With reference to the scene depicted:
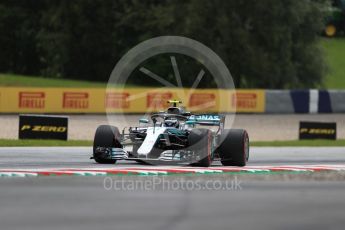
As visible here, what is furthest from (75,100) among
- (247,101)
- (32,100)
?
(247,101)

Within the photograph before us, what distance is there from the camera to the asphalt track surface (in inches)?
406

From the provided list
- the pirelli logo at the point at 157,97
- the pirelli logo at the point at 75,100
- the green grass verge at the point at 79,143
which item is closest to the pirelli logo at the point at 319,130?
the green grass verge at the point at 79,143

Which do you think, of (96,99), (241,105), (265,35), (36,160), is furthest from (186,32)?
(36,160)

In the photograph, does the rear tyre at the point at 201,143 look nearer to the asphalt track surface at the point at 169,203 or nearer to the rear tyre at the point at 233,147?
the rear tyre at the point at 233,147

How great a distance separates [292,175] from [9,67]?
169 ft

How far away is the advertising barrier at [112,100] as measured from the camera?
39.7 m

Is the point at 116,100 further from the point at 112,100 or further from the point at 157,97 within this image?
the point at 157,97

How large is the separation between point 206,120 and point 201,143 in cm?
112

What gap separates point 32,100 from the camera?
131ft

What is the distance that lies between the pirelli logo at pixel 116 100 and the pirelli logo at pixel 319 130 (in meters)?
11.0

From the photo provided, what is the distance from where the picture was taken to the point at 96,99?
41.7 metres

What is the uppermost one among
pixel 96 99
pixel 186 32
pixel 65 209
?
pixel 186 32

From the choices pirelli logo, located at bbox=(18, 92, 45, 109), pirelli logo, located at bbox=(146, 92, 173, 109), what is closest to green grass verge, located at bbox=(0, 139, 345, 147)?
pirelli logo, located at bbox=(146, 92, 173, 109)

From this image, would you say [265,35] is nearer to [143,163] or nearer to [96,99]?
[96,99]
